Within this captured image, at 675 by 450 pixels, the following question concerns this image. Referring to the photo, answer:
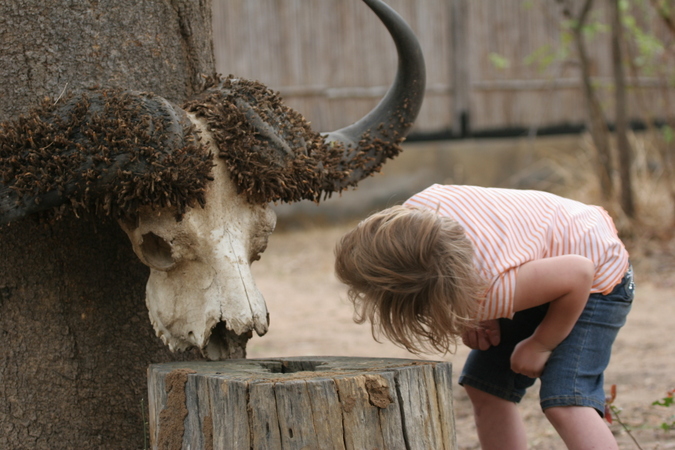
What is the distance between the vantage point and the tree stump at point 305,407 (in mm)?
1762

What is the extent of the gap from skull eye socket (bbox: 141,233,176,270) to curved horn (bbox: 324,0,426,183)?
2.27 feet

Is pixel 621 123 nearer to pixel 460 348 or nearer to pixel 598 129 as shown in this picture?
pixel 598 129

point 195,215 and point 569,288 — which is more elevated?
point 195,215

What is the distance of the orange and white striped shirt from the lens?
2.27 meters

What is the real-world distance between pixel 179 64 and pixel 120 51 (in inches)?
8.7

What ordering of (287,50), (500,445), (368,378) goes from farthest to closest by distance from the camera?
(287,50) → (500,445) → (368,378)

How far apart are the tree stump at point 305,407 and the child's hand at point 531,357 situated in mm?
585

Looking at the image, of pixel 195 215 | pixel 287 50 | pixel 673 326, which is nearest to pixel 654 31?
pixel 287 50

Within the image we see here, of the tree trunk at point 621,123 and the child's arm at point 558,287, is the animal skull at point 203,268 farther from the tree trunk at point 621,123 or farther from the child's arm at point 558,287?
the tree trunk at point 621,123

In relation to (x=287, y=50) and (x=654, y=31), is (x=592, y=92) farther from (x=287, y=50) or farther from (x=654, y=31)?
(x=287, y=50)

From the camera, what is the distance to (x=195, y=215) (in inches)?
83.1

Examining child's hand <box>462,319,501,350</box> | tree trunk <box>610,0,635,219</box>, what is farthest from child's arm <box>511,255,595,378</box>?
tree trunk <box>610,0,635,219</box>

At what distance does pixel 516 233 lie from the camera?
2357 mm

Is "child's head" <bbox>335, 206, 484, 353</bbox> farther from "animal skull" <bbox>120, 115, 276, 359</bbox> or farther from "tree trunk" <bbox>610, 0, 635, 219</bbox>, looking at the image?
"tree trunk" <bbox>610, 0, 635, 219</bbox>
